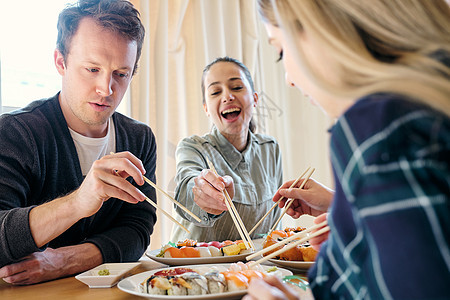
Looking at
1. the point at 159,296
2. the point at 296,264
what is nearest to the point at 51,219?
the point at 159,296

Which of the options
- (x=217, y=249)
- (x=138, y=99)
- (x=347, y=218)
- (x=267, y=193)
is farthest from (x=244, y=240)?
(x=138, y=99)

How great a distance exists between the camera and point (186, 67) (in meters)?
2.92

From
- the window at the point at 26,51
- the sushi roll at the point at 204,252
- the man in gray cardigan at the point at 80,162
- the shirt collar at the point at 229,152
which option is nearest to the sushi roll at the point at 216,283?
the sushi roll at the point at 204,252

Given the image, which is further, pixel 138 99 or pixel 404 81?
pixel 138 99

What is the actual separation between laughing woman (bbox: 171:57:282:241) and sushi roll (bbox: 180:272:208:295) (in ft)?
3.60

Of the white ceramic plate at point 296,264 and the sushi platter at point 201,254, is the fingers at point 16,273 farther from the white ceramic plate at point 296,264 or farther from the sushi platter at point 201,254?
the white ceramic plate at point 296,264

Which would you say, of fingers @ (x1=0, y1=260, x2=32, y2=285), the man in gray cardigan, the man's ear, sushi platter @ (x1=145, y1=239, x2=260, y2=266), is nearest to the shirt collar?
the man in gray cardigan

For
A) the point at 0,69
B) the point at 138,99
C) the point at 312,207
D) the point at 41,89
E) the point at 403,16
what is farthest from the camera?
the point at 138,99

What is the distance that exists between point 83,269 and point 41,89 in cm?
151

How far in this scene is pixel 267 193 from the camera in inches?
86.0

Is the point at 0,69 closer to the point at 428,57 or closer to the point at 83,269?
the point at 83,269

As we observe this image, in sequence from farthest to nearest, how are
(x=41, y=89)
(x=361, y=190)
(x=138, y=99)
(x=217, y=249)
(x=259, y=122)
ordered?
(x=259, y=122) → (x=138, y=99) → (x=41, y=89) → (x=217, y=249) → (x=361, y=190)

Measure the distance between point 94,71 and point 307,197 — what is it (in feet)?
2.82

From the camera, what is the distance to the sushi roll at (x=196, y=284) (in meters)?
0.77
